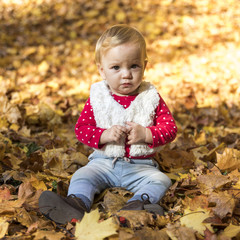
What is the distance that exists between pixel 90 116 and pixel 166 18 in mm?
4926

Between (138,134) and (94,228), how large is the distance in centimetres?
74

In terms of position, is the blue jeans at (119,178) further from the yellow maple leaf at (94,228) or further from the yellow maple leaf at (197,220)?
the yellow maple leaf at (94,228)

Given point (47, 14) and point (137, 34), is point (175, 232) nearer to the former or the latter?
point (137, 34)

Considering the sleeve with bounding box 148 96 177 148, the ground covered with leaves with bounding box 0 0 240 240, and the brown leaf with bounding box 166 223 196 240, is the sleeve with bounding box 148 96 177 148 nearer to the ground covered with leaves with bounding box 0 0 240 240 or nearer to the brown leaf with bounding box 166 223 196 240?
the ground covered with leaves with bounding box 0 0 240 240

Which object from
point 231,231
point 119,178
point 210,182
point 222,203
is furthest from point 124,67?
point 231,231

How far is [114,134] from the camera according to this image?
213 centimetres

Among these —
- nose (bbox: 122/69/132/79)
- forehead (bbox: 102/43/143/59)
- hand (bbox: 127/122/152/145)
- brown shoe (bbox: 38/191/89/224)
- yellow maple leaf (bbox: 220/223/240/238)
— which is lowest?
yellow maple leaf (bbox: 220/223/240/238)

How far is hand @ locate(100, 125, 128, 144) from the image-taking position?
213 centimetres

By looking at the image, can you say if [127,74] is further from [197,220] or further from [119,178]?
[197,220]

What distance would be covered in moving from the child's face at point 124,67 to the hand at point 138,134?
0.24 m

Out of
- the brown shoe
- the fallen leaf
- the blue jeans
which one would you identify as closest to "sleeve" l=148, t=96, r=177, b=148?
the blue jeans

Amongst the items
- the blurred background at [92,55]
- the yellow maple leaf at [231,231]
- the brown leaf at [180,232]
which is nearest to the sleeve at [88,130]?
the brown leaf at [180,232]

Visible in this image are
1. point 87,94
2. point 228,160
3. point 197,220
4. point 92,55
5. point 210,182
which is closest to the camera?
point 197,220

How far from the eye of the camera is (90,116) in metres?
2.32
